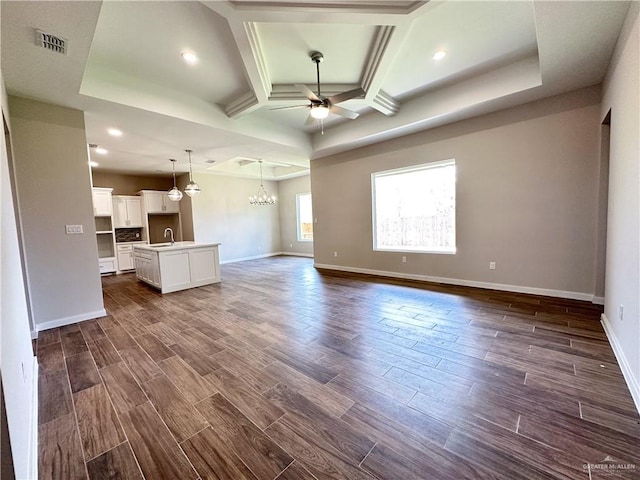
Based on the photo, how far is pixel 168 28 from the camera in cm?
249

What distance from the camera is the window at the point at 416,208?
185 inches

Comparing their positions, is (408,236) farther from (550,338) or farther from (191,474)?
(191,474)

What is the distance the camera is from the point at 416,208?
5168 millimetres

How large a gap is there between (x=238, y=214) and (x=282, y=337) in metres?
6.64

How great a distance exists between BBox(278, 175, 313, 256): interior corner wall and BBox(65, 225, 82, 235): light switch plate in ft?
20.1

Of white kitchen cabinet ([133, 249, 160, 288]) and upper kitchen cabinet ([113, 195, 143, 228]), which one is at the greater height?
upper kitchen cabinet ([113, 195, 143, 228])

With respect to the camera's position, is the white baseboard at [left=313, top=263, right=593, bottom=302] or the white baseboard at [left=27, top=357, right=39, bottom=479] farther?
the white baseboard at [left=313, top=263, right=593, bottom=302]

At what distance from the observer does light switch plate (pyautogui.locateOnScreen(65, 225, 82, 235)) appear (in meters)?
3.37

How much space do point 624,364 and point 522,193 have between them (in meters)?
2.57

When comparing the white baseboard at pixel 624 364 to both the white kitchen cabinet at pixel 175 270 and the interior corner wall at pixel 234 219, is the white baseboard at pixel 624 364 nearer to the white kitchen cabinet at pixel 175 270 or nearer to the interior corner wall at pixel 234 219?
the white kitchen cabinet at pixel 175 270

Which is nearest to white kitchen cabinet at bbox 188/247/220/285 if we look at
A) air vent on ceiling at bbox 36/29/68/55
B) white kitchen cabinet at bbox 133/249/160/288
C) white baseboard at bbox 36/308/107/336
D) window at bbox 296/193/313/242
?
white kitchen cabinet at bbox 133/249/160/288

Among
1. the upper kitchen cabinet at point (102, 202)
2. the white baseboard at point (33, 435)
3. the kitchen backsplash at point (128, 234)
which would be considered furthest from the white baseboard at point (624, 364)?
Result: the kitchen backsplash at point (128, 234)

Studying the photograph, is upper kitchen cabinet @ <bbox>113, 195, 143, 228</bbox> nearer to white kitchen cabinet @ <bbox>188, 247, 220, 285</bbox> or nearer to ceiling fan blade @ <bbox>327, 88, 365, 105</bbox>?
white kitchen cabinet @ <bbox>188, 247, 220, 285</bbox>

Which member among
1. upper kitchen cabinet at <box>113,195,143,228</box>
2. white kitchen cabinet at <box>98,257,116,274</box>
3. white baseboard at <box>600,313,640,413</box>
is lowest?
white baseboard at <box>600,313,640,413</box>
